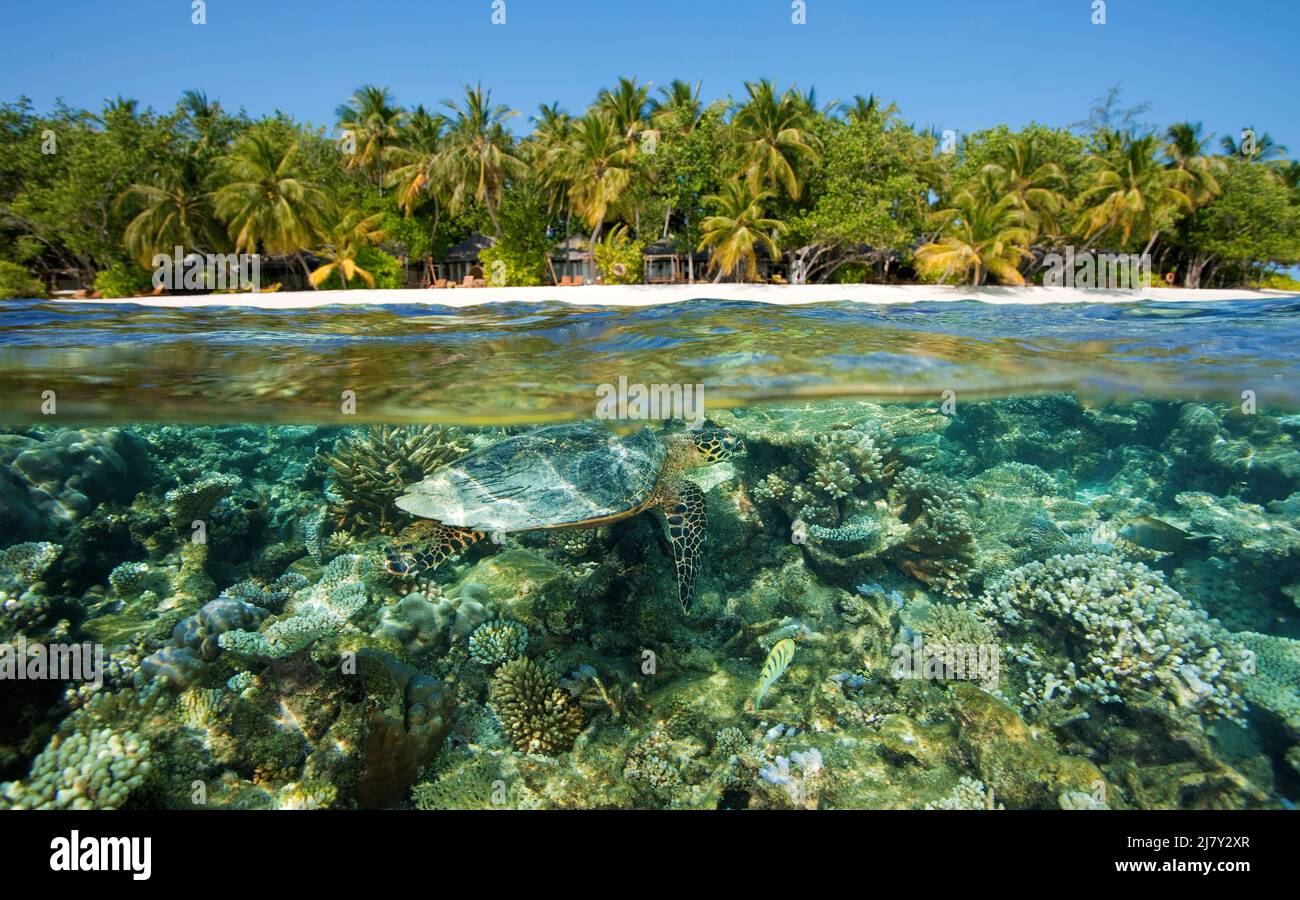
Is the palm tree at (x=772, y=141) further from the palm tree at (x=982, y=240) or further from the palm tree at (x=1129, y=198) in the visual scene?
the palm tree at (x=1129, y=198)

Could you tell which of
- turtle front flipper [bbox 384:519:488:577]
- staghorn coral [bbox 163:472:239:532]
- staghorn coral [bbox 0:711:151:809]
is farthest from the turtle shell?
staghorn coral [bbox 163:472:239:532]

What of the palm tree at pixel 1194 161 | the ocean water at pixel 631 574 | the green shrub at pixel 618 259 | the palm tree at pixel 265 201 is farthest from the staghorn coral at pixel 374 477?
the palm tree at pixel 1194 161

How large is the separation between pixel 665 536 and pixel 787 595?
168 cm

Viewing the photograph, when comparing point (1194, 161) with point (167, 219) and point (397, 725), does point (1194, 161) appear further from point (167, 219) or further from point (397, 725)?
point (167, 219)

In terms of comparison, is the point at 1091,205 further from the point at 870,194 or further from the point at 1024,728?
the point at 1024,728

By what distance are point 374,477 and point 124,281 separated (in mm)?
30475

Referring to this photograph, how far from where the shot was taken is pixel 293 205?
29.9 meters

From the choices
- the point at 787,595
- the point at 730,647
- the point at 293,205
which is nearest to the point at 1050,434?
the point at 787,595

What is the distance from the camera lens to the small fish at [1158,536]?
9148 millimetres

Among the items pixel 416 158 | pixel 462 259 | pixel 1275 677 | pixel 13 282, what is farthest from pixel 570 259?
pixel 1275 677

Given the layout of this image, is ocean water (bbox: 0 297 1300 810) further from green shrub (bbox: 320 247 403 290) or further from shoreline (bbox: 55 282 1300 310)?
green shrub (bbox: 320 247 403 290)

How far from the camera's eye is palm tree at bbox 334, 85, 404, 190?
40.8m

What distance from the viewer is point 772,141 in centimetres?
3134

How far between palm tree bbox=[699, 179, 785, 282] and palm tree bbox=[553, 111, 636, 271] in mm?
4695
